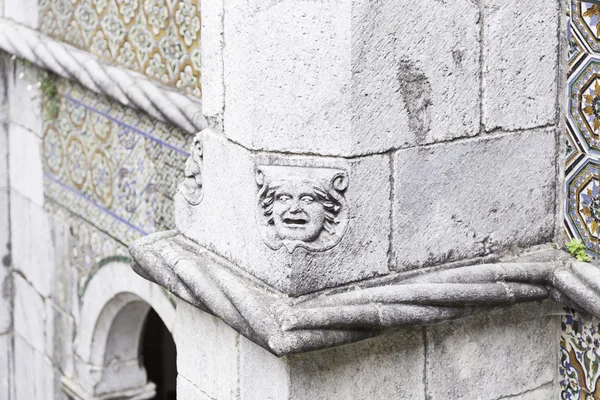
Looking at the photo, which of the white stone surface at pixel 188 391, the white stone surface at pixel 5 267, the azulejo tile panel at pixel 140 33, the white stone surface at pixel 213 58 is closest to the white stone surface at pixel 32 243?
the white stone surface at pixel 5 267

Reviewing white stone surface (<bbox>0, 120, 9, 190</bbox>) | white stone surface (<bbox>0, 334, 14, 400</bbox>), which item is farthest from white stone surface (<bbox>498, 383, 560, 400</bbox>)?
white stone surface (<bbox>0, 334, 14, 400</bbox>)

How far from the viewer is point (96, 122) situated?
5.38m

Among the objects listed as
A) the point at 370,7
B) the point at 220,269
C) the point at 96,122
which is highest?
the point at 96,122

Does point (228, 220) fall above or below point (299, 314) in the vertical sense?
above

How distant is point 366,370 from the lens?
317 cm

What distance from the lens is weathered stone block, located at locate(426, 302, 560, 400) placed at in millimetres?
3279

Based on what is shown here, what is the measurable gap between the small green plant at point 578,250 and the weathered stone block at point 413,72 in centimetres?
43

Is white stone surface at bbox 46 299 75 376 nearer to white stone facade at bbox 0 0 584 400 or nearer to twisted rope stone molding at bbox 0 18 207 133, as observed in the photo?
twisted rope stone molding at bbox 0 18 207 133

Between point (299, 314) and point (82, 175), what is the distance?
9.36 ft

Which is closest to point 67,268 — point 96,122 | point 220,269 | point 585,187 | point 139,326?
point 139,326

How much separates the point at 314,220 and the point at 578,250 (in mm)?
795

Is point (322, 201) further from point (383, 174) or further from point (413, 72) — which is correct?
point (413, 72)

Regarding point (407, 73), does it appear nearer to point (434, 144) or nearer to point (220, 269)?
point (434, 144)

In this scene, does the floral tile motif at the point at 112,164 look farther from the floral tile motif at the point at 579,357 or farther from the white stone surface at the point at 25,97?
the floral tile motif at the point at 579,357
